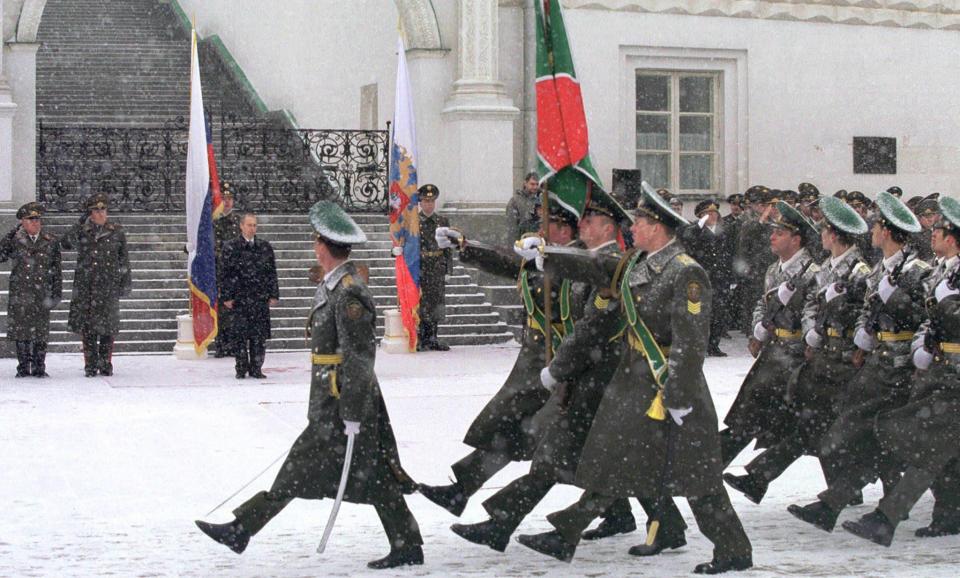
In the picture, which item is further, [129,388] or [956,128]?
[956,128]

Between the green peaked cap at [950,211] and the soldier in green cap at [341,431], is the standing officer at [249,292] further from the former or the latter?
the green peaked cap at [950,211]

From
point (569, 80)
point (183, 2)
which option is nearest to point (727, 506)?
point (569, 80)

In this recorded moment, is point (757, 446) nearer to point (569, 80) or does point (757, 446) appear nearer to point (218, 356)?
point (569, 80)

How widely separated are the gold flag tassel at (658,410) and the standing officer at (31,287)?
9211 millimetres

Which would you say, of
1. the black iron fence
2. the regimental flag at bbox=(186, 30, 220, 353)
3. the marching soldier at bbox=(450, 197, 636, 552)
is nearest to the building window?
the black iron fence

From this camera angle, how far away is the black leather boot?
277 inches

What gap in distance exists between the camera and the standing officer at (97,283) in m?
14.9

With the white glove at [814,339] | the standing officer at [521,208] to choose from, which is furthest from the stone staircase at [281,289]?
the white glove at [814,339]

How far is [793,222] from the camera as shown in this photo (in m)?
8.78

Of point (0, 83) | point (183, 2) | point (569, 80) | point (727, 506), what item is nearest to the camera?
point (727, 506)

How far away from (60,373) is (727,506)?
9.75 meters

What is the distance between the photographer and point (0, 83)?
17812 mm

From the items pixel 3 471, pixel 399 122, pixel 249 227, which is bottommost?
pixel 3 471

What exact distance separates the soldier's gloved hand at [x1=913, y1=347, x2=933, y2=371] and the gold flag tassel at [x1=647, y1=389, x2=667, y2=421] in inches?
61.8
